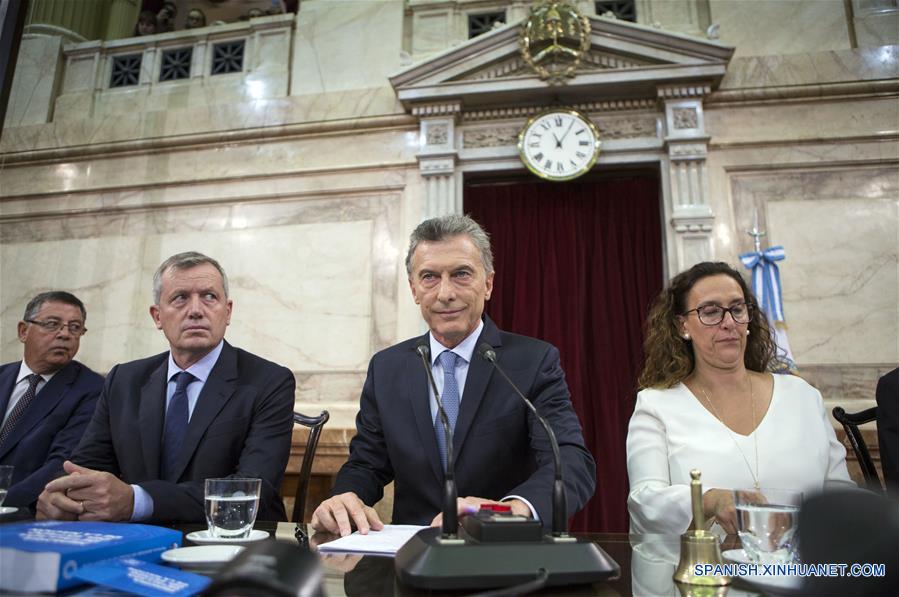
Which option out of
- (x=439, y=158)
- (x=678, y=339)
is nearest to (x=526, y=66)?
(x=439, y=158)

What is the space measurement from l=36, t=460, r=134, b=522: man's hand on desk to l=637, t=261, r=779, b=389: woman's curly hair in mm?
1629

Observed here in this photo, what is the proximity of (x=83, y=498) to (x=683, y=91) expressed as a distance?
13.7 feet

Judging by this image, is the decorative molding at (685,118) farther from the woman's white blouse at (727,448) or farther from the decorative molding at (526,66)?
the woman's white blouse at (727,448)

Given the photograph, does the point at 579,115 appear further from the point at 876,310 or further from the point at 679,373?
the point at 679,373

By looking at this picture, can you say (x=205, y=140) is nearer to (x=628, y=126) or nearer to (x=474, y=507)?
(x=628, y=126)

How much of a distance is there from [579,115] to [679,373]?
2.70 metres

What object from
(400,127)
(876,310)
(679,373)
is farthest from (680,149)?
(679,373)

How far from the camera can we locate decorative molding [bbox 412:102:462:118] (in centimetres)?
440

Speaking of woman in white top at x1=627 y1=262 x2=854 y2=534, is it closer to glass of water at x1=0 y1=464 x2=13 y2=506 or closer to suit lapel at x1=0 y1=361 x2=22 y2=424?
glass of water at x1=0 y1=464 x2=13 y2=506

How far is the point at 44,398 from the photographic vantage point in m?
2.71

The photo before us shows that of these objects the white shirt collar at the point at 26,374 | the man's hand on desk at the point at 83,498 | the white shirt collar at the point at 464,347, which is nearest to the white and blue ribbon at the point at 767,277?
the white shirt collar at the point at 464,347

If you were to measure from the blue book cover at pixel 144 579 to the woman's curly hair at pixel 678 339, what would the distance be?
5.41 ft

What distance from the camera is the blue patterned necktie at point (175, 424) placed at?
1.80 metres

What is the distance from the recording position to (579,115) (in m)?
4.25
